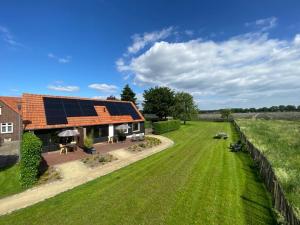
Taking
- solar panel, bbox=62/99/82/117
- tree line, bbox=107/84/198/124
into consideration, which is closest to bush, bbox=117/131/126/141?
solar panel, bbox=62/99/82/117

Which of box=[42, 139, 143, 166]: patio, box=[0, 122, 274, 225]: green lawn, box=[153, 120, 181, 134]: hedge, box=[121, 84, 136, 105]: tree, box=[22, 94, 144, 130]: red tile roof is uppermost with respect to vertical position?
box=[121, 84, 136, 105]: tree

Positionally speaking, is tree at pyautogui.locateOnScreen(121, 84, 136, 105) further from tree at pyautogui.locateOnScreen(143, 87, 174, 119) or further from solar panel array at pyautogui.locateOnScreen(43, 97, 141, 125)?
solar panel array at pyautogui.locateOnScreen(43, 97, 141, 125)

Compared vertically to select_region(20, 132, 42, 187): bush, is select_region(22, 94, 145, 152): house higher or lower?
higher

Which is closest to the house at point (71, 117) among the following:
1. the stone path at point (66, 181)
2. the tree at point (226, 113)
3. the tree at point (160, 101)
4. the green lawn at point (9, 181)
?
the green lawn at point (9, 181)

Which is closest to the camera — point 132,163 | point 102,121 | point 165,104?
point 132,163

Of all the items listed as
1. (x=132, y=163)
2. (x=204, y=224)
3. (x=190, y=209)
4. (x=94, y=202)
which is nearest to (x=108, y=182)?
(x=94, y=202)

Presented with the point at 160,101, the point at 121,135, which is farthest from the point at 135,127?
the point at 160,101

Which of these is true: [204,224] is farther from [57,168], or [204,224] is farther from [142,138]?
[142,138]
